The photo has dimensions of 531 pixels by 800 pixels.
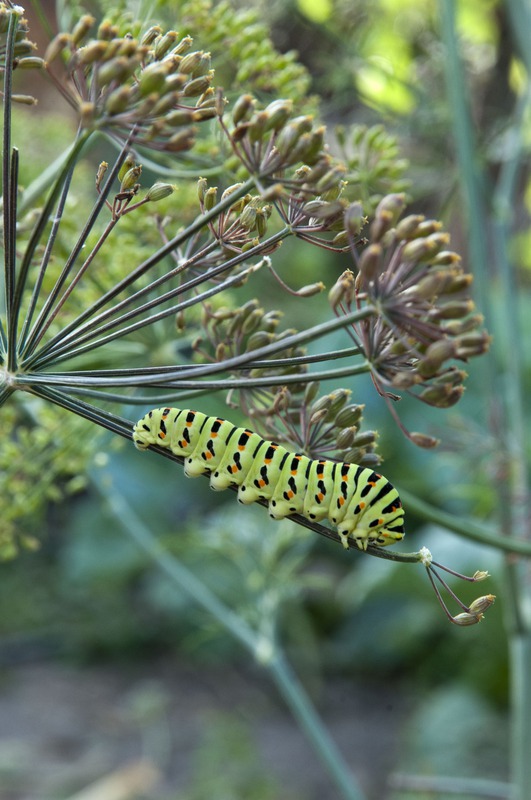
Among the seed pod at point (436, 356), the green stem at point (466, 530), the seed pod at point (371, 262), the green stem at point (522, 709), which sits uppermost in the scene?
the seed pod at point (371, 262)

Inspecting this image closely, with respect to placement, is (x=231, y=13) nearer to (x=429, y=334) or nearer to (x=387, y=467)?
(x=429, y=334)

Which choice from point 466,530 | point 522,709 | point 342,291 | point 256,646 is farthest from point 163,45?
point 522,709

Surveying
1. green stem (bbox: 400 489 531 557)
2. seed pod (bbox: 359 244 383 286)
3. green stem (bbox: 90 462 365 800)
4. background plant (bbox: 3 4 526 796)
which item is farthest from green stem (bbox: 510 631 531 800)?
seed pod (bbox: 359 244 383 286)

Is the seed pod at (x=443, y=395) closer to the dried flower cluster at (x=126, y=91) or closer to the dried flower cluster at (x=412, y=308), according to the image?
the dried flower cluster at (x=412, y=308)

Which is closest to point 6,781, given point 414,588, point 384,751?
point 384,751

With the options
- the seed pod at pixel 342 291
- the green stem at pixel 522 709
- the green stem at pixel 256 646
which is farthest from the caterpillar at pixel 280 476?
the green stem at pixel 522 709

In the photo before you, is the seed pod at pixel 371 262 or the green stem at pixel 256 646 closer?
the seed pod at pixel 371 262

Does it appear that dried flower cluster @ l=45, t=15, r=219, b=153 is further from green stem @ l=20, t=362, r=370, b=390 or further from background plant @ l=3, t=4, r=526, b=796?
green stem @ l=20, t=362, r=370, b=390
